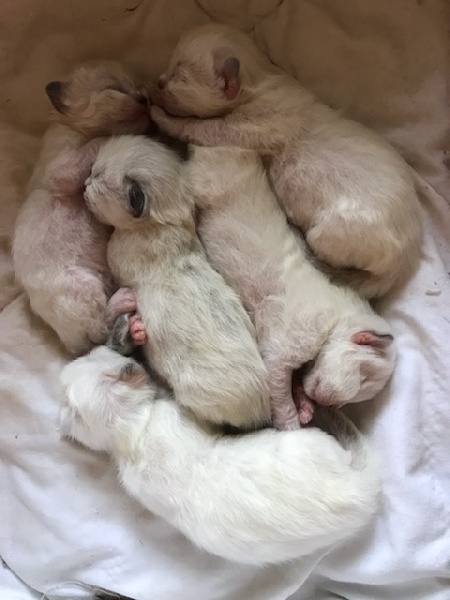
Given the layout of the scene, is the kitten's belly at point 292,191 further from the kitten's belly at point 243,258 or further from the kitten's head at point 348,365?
the kitten's head at point 348,365

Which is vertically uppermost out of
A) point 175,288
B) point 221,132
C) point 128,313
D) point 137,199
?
point 221,132

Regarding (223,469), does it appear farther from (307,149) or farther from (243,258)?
(307,149)

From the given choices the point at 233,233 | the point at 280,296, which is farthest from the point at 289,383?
the point at 233,233

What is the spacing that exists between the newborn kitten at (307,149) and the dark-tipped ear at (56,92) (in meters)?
0.22

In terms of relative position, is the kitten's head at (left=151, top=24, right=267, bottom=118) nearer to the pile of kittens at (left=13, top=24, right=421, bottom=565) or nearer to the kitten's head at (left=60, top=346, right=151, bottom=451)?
the pile of kittens at (left=13, top=24, right=421, bottom=565)

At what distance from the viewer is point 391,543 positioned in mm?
1724

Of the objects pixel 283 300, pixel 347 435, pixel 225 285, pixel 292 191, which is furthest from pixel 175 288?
pixel 347 435

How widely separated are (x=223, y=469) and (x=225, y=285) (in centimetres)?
40

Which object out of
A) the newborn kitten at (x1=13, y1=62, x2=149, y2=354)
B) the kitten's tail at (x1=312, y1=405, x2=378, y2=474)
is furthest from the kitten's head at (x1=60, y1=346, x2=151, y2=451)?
the kitten's tail at (x1=312, y1=405, x2=378, y2=474)

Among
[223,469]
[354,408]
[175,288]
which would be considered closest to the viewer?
[223,469]

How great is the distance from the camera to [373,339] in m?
1.68

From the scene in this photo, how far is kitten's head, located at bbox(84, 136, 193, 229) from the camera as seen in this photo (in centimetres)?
175

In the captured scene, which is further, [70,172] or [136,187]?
[70,172]

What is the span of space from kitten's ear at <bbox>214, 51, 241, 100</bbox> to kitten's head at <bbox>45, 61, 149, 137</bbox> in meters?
0.21
